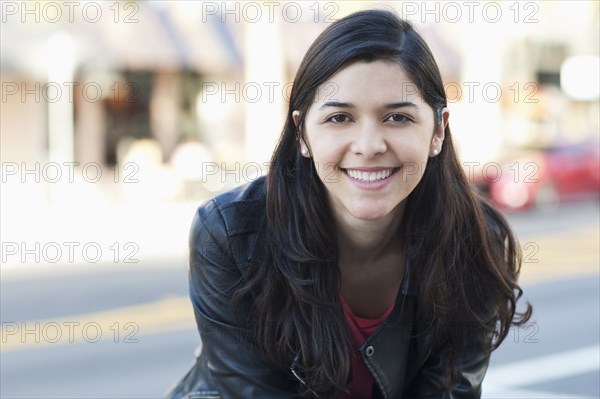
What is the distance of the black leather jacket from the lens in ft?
9.97

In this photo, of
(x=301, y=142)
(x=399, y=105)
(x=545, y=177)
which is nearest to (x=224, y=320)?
(x=301, y=142)

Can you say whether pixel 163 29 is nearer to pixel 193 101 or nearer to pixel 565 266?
pixel 193 101

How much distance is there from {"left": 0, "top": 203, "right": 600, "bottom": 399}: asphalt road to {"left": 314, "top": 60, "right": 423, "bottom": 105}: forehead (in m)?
2.69

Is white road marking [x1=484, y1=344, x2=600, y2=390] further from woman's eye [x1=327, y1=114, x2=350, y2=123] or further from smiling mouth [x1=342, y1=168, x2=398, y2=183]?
woman's eye [x1=327, y1=114, x2=350, y2=123]

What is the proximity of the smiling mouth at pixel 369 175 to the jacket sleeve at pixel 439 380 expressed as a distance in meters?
0.75

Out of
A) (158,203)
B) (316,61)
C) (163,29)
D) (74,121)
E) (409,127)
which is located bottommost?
(409,127)

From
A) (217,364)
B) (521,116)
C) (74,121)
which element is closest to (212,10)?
(74,121)

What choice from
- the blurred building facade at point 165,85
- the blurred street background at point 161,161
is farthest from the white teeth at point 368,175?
the blurred building facade at point 165,85

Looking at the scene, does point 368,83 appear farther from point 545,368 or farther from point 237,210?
point 545,368

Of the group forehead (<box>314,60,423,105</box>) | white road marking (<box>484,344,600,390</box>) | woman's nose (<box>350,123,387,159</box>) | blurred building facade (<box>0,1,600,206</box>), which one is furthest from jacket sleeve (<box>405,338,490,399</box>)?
blurred building facade (<box>0,1,600,206</box>)

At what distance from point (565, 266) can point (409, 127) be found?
10.9 metres

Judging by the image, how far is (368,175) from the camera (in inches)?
112

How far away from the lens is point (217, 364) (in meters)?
3.12

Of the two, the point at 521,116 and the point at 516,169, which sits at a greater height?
the point at 521,116
